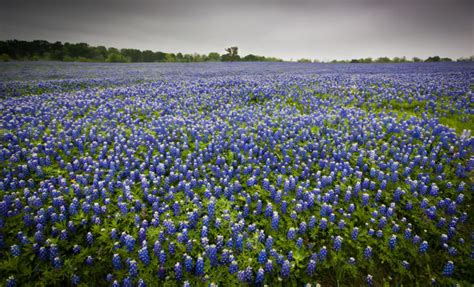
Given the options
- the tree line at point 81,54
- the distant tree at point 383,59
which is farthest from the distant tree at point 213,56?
the distant tree at point 383,59

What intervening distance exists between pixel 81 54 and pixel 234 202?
229 ft

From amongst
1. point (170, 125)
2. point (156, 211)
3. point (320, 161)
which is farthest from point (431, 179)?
Result: point (170, 125)

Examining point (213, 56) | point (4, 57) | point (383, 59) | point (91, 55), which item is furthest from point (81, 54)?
point (383, 59)

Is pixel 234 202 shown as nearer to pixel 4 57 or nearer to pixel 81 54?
pixel 4 57

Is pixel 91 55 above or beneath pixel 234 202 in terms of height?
above

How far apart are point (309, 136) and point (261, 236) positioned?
343cm

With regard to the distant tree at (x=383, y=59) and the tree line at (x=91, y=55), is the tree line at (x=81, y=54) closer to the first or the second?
the tree line at (x=91, y=55)

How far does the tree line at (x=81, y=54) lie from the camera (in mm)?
45906

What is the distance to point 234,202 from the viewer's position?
14.2 ft

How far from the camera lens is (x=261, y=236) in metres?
3.66

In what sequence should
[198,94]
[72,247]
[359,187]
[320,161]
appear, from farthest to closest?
[198,94], [320,161], [359,187], [72,247]

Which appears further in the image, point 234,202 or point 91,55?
point 91,55

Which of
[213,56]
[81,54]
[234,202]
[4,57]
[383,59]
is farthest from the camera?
[213,56]

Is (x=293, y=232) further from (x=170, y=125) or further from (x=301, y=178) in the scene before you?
(x=170, y=125)
